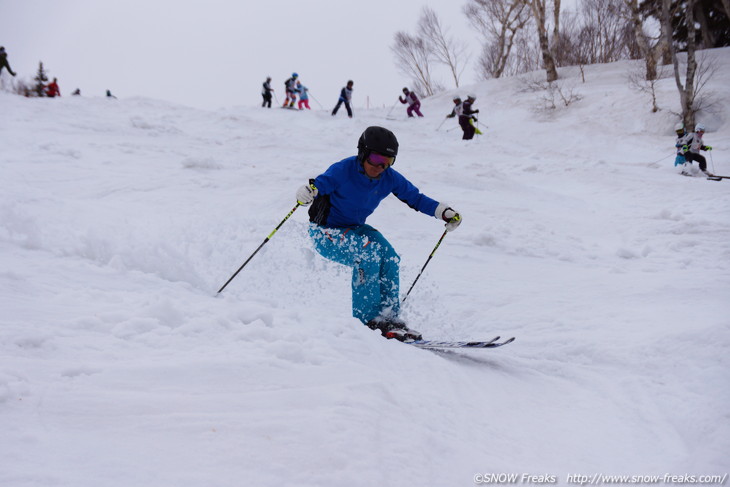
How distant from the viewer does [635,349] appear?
3154 millimetres

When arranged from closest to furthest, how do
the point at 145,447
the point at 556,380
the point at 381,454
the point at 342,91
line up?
the point at 145,447, the point at 381,454, the point at 556,380, the point at 342,91

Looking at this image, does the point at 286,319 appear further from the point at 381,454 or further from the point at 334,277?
the point at 334,277

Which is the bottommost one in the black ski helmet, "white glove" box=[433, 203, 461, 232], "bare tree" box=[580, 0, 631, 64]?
"white glove" box=[433, 203, 461, 232]

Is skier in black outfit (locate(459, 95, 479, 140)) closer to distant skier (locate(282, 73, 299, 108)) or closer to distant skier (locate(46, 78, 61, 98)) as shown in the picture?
distant skier (locate(282, 73, 299, 108))

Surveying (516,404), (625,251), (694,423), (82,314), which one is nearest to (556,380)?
(516,404)

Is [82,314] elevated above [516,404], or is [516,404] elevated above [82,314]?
[82,314]

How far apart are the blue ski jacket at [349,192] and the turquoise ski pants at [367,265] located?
0.36 ft

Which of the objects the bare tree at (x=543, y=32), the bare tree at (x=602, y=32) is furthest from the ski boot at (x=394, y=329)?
the bare tree at (x=602, y=32)

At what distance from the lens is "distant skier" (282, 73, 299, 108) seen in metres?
20.8

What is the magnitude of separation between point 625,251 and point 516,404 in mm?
3989

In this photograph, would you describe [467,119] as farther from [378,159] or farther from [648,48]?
[378,159]

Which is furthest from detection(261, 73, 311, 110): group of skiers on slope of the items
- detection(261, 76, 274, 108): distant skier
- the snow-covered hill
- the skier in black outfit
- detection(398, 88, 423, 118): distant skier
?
the snow-covered hill

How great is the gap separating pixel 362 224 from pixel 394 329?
3.33ft

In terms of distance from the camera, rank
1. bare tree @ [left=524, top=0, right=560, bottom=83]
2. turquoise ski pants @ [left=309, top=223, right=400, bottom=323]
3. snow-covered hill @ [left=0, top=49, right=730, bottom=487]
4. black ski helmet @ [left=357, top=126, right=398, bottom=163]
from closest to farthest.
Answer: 1. snow-covered hill @ [left=0, top=49, right=730, bottom=487]
2. black ski helmet @ [left=357, top=126, right=398, bottom=163]
3. turquoise ski pants @ [left=309, top=223, right=400, bottom=323]
4. bare tree @ [left=524, top=0, right=560, bottom=83]
